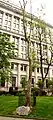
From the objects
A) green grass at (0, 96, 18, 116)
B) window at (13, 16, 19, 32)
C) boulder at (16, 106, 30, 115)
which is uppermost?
window at (13, 16, 19, 32)

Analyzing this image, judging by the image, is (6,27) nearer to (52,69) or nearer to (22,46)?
(22,46)

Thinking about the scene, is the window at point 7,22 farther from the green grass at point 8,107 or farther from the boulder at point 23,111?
the boulder at point 23,111

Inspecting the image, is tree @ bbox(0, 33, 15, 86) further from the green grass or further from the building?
the building

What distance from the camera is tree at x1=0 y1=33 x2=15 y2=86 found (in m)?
28.1

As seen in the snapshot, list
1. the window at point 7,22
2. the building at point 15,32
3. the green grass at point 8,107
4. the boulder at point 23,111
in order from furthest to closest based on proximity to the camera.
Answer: the window at point 7,22 → the building at point 15,32 → the green grass at point 8,107 → the boulder at point 23,111

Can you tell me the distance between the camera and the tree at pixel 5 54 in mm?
28062

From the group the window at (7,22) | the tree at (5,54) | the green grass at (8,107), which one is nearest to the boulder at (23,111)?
the green grass at (8,107)

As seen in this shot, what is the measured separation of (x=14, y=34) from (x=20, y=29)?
147 inches

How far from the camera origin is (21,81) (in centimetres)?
5928

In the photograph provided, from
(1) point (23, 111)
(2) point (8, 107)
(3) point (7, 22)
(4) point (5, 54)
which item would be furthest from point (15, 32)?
(1) point (23, 111)

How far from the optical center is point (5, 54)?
28188 mm

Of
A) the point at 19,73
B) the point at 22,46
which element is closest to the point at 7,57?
the point at 19,73

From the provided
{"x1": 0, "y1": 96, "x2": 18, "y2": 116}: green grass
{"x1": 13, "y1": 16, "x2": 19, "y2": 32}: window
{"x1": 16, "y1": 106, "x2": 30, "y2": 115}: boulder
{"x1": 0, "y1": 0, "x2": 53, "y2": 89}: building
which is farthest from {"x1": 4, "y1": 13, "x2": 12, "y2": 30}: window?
{"x1": 16, "y1": 106, "x2": 30, "y2": 115}: boulder

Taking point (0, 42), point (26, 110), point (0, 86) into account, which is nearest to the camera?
point (26, 110)
